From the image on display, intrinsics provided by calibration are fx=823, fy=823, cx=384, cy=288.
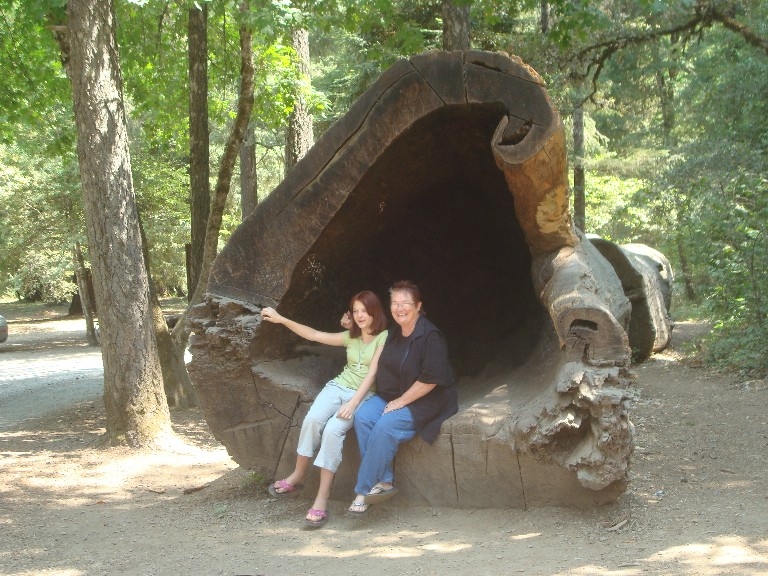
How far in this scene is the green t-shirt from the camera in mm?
5066

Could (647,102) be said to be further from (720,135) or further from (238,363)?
(238,363)

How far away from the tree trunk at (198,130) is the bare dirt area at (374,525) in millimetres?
3313

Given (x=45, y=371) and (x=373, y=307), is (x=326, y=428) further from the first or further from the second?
(x=45, y=371)

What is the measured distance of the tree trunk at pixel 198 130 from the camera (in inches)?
375

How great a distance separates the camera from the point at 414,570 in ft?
12.7

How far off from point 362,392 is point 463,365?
1.88 metres

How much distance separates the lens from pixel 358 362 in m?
5.11

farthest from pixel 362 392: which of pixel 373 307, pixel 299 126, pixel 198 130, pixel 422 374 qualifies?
pixel 299 126

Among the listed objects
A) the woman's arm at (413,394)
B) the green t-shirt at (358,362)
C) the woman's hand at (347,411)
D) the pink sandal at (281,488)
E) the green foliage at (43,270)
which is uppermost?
the green foliage at (43,270)

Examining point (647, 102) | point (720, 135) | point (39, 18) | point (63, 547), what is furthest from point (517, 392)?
point (647, 102)

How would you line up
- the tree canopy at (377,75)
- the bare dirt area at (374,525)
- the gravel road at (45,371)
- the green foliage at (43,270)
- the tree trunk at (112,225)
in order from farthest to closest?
the green foliage at (43,270) → the gravel road at (45,371) → the tree canopy at (377,75) → the tree trunk at (112,225) → the bare dirt area at (374,525)

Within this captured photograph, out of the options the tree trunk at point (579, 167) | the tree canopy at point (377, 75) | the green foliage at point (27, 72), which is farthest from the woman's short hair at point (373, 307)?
the tree trunk at point (579, 167)

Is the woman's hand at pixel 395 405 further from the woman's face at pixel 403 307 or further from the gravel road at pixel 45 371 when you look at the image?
the gravel road at pixel 45 371

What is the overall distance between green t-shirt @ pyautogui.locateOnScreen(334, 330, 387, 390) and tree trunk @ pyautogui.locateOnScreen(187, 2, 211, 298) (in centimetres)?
512
